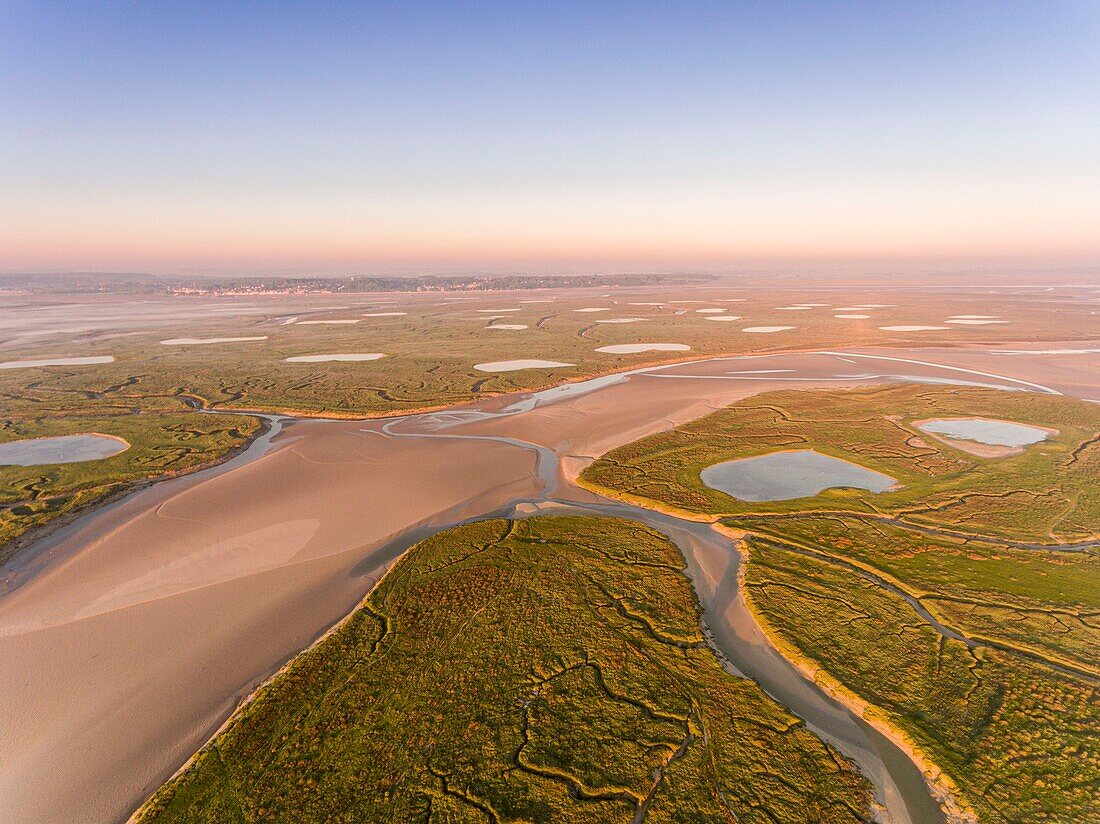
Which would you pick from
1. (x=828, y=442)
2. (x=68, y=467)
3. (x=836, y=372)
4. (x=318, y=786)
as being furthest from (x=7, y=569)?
(x=836, y=372)

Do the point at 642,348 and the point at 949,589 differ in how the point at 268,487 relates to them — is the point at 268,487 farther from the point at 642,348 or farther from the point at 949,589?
the point at 642,348

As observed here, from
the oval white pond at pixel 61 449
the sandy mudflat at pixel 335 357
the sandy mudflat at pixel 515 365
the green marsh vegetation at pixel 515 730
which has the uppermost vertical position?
the sandy mudflat at pixel 335 357

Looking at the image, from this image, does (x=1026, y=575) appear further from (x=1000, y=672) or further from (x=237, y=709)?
(x=237, y=709)

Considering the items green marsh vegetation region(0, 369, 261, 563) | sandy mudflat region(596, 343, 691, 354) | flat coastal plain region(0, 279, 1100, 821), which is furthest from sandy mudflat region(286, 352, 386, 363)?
sandy mudflat region(596, 343, 691, 354)

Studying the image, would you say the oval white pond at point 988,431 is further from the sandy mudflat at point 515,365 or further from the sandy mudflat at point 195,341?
the sandy mudflat at point 195,341

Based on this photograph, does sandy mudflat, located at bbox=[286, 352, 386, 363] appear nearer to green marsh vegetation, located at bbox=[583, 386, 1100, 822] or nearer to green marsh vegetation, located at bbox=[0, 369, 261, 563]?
green marsh vegetation, located at bbox=[0, 369, 261, 563]

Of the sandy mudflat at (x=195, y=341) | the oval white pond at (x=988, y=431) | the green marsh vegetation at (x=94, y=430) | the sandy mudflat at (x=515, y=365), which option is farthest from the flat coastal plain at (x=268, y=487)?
the oval white pond at (x=988, y=431)

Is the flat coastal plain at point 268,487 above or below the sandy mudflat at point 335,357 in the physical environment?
below
